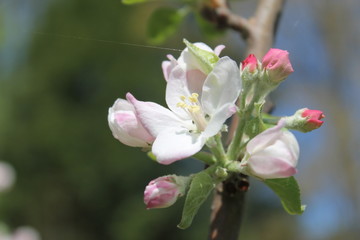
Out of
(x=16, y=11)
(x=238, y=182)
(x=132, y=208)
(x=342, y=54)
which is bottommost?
(x=132, y=208)

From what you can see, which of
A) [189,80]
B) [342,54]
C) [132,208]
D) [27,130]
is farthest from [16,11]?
[189,80]

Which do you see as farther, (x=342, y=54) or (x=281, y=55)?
(x=342, y=54)

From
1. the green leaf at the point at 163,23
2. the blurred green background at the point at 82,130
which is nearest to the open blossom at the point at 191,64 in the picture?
the green leaf at the point at 163,23

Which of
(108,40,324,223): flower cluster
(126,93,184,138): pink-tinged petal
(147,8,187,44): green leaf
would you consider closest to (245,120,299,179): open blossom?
(108,40,324,223): flower cluster

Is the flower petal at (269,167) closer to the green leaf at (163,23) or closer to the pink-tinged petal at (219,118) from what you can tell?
the pink-tinged petal at (219,118)

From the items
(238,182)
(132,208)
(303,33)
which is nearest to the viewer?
(238,182)

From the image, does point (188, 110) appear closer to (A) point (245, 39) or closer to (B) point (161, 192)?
(B) point (161, 192)

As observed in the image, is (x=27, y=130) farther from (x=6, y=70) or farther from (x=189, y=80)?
(x=189, y=80)
